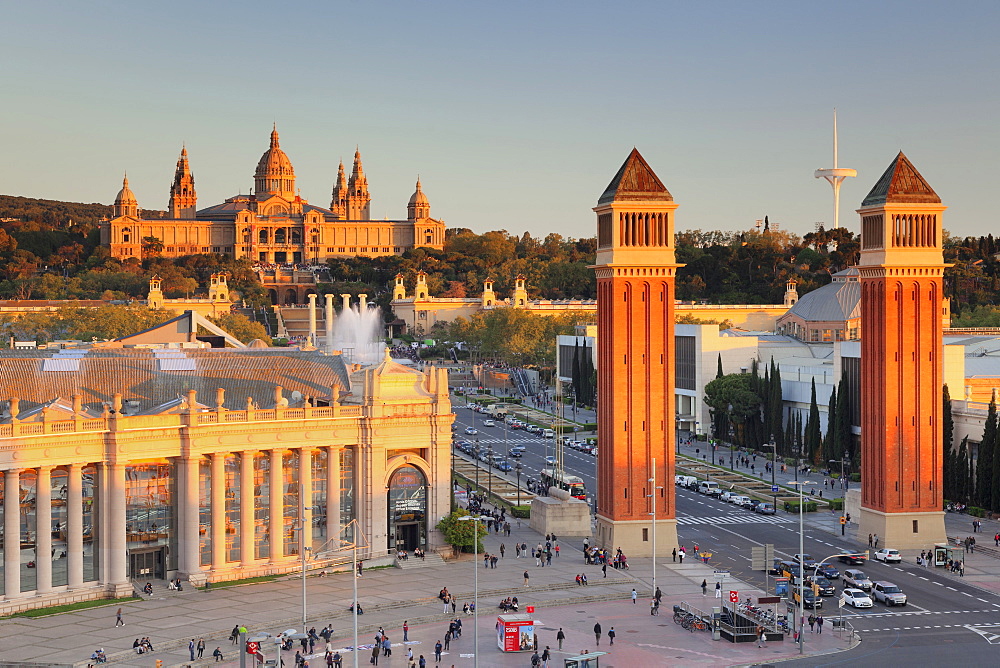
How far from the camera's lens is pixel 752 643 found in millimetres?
62219

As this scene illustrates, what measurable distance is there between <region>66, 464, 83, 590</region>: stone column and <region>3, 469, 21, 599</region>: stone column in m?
2.60

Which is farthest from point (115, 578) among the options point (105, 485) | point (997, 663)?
point (997, 663)

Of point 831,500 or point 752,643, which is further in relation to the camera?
point 831,500

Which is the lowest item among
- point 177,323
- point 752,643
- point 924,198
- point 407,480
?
point 752,643

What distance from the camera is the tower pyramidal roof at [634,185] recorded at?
8138cm

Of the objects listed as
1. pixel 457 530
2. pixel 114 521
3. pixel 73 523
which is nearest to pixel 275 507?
pixel 114 521

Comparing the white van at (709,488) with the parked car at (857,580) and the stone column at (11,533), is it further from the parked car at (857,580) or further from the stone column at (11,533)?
the stone column at (11,533)

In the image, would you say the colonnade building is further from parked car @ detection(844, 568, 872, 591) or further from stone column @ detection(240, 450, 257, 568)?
parked car @ detection(844, 568, 872, 591)

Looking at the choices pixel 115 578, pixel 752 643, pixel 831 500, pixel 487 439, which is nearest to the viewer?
pixel 752 643

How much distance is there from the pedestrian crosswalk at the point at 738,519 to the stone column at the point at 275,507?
29.0 m

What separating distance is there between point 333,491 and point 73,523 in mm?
14327

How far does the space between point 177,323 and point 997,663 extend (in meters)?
68.2

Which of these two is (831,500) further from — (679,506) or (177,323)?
(177,323)

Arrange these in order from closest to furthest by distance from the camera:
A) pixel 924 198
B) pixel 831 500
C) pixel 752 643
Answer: pixel 752 643
pixel 924 198
pixel 831 500
